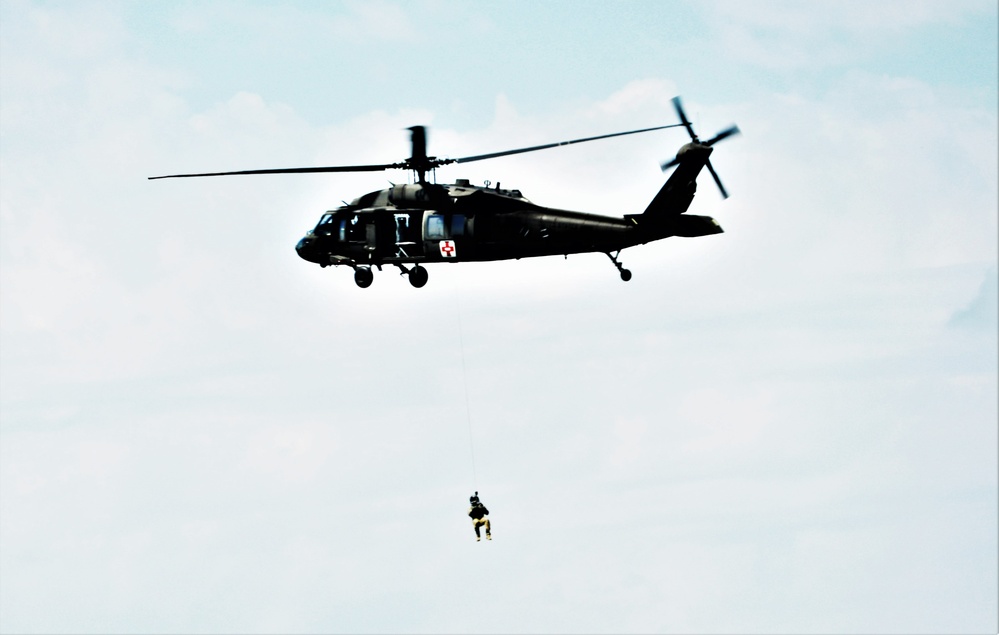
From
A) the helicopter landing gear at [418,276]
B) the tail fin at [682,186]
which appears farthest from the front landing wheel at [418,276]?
the tail fin at [682,186]

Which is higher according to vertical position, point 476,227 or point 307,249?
point 307,249

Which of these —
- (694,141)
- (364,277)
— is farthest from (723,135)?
(364,277)

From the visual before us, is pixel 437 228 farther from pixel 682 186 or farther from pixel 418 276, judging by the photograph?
pixel 682 186

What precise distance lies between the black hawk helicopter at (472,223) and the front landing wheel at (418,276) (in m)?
0.05

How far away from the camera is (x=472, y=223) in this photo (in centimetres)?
7562

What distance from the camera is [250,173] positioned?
2867 inches

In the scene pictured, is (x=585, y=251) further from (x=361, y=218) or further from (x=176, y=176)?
(x=176, y=176)

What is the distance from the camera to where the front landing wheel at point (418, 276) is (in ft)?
251

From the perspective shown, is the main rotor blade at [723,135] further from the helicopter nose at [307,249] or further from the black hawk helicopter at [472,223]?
the helicopter nose at [307,249]

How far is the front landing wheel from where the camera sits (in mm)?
76500

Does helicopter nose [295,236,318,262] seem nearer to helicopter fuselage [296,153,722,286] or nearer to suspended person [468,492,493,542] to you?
helicopter fuselage [296,153,722,286]

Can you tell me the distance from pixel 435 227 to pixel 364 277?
14.8ft

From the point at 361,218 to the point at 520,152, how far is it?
11.5m

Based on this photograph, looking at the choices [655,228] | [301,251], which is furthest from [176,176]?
[655,228]
